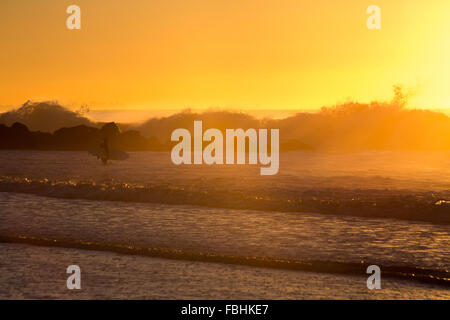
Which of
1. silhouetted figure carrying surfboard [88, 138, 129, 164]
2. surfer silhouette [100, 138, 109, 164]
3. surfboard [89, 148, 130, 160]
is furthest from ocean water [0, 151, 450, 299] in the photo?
surfboard [89, 148, 130, 160]

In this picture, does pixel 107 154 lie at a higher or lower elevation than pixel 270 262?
higher

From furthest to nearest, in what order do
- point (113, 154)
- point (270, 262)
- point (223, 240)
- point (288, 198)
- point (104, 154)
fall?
point (113, 154)
point (104, 154)
point (288, 198)
point (223, 240)
point (270, 262)

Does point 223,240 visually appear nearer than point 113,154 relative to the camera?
Yes

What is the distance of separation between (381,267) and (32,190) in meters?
13.7

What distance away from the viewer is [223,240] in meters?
10.5

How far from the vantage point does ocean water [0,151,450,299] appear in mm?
7523

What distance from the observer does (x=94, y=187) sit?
18.7 metres

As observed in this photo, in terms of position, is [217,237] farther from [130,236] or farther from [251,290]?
[251,290]

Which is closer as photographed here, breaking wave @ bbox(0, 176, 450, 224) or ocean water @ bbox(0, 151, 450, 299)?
ocean water @ bbox(0, 151, 450, 299)

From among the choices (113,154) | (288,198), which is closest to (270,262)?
(288,198)

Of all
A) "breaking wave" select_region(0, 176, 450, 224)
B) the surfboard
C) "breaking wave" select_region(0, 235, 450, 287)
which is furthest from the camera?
the surfboard

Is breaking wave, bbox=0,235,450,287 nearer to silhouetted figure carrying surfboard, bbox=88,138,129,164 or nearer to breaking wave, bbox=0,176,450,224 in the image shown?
breaking wave, bbox=0,176,450,224

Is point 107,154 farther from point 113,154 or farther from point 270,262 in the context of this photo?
point 270,262
